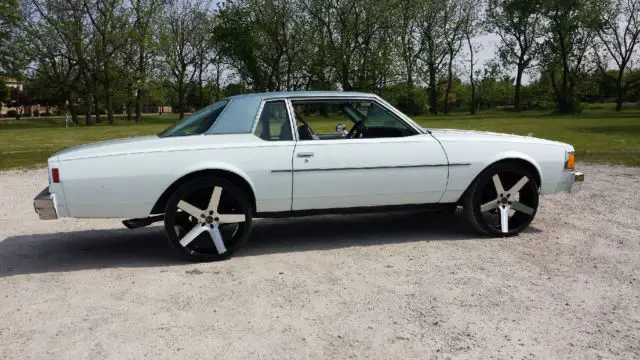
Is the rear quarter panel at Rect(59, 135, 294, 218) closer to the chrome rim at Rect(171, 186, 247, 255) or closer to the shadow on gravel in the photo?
the chrome rim at Rect(171, 186, 247, 255)

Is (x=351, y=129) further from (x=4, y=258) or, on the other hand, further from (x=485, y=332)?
(x=4, y=258)

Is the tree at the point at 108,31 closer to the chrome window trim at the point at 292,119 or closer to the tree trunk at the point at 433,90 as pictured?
the tree trunk at the point at 433,90

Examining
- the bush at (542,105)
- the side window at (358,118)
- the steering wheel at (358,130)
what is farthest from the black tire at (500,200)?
the bush at (542,105)

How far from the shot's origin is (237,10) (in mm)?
57125

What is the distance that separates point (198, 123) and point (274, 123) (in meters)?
0.74

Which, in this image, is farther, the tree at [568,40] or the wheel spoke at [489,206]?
the tree at [568,40]

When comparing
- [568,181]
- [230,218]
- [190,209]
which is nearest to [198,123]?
[190,209]

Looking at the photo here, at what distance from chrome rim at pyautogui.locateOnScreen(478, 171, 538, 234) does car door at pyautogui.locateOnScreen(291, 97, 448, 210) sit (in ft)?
2.09

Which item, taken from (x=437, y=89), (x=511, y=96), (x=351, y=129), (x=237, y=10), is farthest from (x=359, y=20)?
(x=351, y=129)

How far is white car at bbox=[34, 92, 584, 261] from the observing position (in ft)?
15.5

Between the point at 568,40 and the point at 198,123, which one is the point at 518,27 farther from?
the point at 198,123

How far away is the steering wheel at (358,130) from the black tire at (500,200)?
1235 millimetres

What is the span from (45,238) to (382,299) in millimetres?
4109

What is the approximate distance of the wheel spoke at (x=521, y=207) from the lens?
577 centimetres
